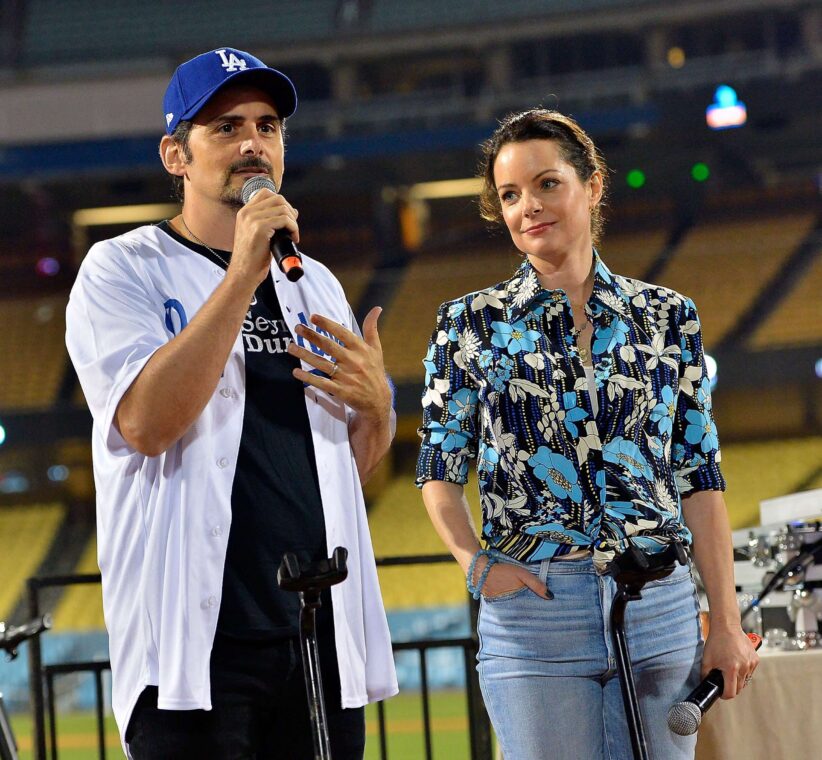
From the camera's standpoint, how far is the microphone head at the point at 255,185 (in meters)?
1.61

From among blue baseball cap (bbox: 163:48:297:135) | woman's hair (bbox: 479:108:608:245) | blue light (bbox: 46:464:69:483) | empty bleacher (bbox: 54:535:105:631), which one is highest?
blue light (bbox: 46:464:69:483)

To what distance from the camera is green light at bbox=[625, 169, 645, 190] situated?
50.4 ft

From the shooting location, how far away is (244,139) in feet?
5.45

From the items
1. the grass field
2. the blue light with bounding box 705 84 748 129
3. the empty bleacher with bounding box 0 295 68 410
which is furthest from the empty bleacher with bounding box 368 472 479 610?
the blue light with bounding box 705 84 748 129

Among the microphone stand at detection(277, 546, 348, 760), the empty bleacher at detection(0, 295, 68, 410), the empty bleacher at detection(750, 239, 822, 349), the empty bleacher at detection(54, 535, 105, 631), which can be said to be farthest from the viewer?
the empty bleacher at detection(0, 295, 68, 410)

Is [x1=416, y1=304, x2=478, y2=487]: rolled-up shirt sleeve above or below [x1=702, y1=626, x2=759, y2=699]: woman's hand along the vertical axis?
above

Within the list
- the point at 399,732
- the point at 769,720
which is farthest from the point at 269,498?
the point at 399,732

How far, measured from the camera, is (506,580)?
171 cm

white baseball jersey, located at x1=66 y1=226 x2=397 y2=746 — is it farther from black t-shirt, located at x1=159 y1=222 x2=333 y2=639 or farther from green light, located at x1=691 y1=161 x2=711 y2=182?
green light, located at x1=691 y1=161 x2=711 y2=182

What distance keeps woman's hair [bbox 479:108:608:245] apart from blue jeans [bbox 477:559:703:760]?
0.69m

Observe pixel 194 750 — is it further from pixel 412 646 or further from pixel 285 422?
pixel 412 646

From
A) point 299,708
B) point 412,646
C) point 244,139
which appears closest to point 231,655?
point 299,708

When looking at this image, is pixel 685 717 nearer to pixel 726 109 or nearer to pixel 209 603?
pixel 209 603

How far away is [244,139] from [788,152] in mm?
14874
